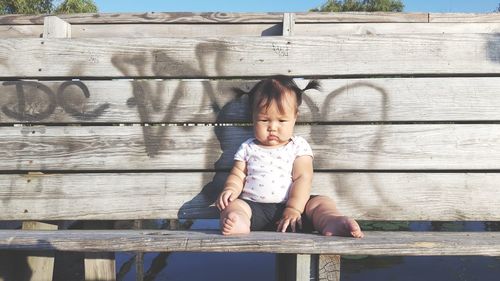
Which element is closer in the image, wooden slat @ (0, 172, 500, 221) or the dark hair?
the dark hair

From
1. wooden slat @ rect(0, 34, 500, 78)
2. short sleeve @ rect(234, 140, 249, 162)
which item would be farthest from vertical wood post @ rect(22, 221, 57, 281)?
short sleeve @ rect(234, 140, 249, 162)

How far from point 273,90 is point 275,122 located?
0.16m

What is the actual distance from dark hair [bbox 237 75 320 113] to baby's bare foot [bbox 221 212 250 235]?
623mm

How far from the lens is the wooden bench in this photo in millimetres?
2607

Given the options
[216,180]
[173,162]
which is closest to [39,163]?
[173,162]

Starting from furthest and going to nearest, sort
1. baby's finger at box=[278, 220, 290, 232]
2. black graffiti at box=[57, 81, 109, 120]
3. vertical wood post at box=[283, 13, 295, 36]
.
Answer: vertical wood post at box=[283, 13, 295, 36] < black graffiti at box=[57, 81, 109, 120] < baby's finger at box=[278, 220, 290, 232]

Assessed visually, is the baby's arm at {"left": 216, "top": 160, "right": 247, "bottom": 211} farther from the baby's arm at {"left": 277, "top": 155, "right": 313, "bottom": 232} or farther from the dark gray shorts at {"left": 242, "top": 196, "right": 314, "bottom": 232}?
the baby's arm at {"left": 277, "top": 155, "right": 313, "bottom": 232}

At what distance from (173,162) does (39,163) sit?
29.5 inches

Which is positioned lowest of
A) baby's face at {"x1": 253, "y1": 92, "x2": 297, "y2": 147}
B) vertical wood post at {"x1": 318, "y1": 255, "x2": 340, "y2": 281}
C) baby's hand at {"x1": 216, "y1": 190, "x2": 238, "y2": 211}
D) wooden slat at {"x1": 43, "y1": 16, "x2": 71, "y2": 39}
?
vertical wood post at {"x1": 318, "y1": 255, "x2": 340, "y2": 281}

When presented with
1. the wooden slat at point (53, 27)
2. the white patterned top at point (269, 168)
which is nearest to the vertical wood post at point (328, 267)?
the white patterned top at point (269, 168)

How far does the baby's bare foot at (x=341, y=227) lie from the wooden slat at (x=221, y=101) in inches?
30.4

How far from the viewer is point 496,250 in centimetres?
183

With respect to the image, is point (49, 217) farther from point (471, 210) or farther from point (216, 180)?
point (471, 210)

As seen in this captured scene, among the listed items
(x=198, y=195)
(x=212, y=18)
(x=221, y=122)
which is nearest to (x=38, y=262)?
(x=198, y=195)
